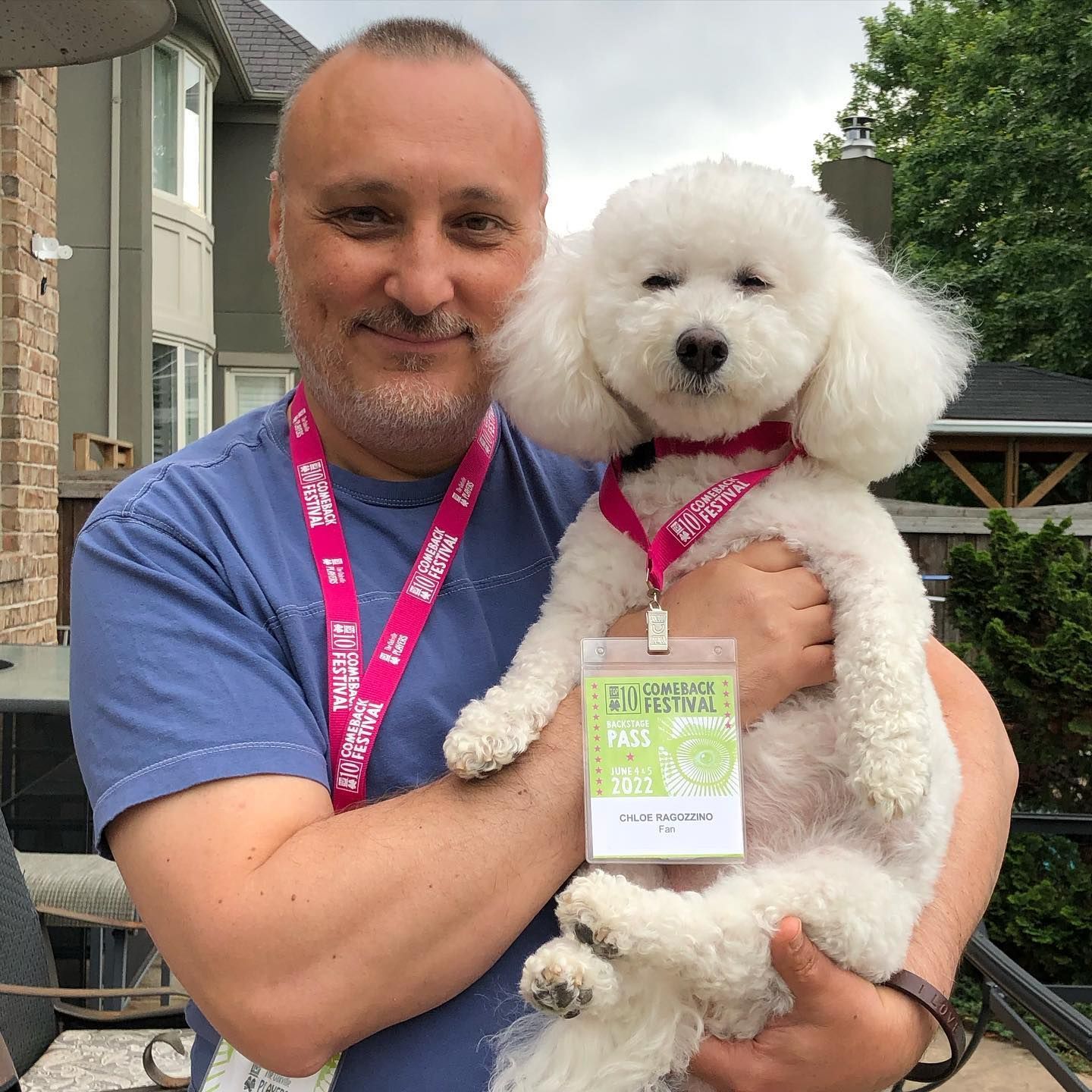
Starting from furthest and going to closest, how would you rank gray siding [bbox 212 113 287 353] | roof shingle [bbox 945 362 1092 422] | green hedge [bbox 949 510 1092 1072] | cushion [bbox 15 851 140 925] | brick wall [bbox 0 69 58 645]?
gray siding [bbox 212 113 287 353] → roof shingle [bbox 945 362 1092 422] → brick wall [bbox 0 69 58 645] → green hedge [bbox 949 510 1092 1072] → cushion [bbox 15 851 140 925]

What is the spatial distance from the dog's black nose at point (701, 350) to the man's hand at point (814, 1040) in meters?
0.76

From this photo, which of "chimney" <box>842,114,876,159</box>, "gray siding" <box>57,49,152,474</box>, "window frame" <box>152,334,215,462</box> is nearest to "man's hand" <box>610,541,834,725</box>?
"chimney" <box>842,114,876,159</box>

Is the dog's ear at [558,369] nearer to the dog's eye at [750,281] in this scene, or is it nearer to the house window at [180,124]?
the dog's eye at [750,281]

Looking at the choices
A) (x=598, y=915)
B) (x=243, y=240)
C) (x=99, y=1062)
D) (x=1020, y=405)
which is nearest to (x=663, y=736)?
(x=598, y=915)

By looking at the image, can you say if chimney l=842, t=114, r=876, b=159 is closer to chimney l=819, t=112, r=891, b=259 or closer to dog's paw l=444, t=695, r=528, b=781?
chimney l=819, t=112, r=891, b=259

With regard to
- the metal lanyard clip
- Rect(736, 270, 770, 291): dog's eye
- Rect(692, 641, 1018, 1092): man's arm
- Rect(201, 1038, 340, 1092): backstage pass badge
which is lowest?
Rect(201, 1038, 340, 1092): backstage pass badge

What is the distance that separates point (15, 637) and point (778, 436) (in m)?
4.28

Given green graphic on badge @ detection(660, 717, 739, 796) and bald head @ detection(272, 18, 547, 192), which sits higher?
bald head @ detection(272, 18, 547, 192)

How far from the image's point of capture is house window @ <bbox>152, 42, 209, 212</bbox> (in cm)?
1210

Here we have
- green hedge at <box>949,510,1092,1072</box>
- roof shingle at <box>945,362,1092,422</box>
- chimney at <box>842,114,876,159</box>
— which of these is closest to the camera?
green hedge at <box>949,510,1092,1072</box>

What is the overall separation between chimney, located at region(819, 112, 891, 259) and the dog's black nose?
14.1 feet

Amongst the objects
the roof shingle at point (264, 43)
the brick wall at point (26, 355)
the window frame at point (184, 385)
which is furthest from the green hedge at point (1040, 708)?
the roof shingle at point (264, 43)

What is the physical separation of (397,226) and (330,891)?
37.9 inches

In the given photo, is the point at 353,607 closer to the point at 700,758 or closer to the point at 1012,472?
the point at 700,758
